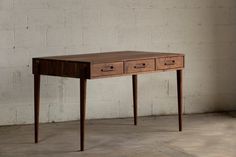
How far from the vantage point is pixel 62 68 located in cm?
449

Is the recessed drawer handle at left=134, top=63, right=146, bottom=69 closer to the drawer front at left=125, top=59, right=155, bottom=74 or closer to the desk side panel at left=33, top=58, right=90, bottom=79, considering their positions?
the drawer front at left=125, top=59, right=155, bottom=74

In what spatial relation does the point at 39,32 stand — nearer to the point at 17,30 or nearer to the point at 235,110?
the point at 17,30

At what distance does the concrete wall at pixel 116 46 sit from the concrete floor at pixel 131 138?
0.67 ft

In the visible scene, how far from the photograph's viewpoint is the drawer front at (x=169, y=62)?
4863 millimetres

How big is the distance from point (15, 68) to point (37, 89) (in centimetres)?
85

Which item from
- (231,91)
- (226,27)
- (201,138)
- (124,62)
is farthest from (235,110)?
(124,62)

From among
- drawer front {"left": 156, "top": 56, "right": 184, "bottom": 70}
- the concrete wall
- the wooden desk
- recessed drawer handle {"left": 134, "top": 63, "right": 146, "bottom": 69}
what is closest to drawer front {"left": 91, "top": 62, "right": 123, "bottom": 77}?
the wooden desk

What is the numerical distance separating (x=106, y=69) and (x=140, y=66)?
1.25 feet

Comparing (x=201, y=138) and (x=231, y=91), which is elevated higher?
(x=231, y=91)

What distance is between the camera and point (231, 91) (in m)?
6.29

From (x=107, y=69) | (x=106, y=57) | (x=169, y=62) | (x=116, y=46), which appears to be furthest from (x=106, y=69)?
(x=116, y=46)

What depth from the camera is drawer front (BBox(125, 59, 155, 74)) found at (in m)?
4.61

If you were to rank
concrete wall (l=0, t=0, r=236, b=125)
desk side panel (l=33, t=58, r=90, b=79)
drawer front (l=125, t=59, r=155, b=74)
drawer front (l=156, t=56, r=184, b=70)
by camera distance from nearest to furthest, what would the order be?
desk side panel (l=33, t=58, r=90, b=79)
drawer front (l=125, t=59, r=155, b=74)
drawer front (l=156, t=56, r=184, b=70)
concrete wall (l=0, t=0, r=236, b=125)

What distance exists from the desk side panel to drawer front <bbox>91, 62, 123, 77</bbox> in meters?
0.06
